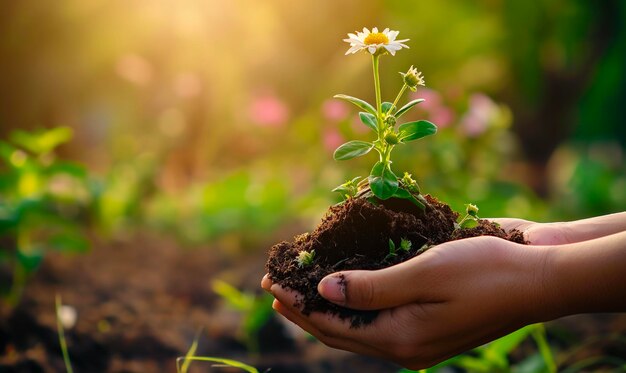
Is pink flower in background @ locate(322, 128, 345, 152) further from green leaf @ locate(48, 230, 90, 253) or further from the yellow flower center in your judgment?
the yellow flower center

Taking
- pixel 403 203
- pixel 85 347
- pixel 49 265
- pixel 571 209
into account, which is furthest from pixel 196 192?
pixel 403 203

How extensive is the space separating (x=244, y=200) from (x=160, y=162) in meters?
0.75

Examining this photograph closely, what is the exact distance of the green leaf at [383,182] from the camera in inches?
38.5

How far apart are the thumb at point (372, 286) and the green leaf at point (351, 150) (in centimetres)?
19

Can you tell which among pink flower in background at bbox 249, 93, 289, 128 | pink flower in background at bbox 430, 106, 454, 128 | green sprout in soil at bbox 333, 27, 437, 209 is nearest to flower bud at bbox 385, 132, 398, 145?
green sprout in soil at bbox 333, 27, 437, 209

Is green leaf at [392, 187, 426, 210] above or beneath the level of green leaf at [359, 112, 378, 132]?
beneath

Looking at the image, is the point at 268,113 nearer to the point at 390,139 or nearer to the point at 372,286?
the point at 390,139

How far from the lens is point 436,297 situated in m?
0.92

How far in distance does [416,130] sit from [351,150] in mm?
98

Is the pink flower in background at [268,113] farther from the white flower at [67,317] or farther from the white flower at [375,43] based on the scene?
the white flower at [375,43]

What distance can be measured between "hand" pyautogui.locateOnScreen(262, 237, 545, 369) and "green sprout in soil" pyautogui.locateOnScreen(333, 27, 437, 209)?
0.44ft

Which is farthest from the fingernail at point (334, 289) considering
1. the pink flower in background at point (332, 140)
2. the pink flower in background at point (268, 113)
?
the pink flower in background at point (268, 113)

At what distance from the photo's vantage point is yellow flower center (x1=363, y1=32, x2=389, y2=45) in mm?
971

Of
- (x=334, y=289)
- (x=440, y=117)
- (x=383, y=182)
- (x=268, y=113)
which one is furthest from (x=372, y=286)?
(x=268, y=113)
